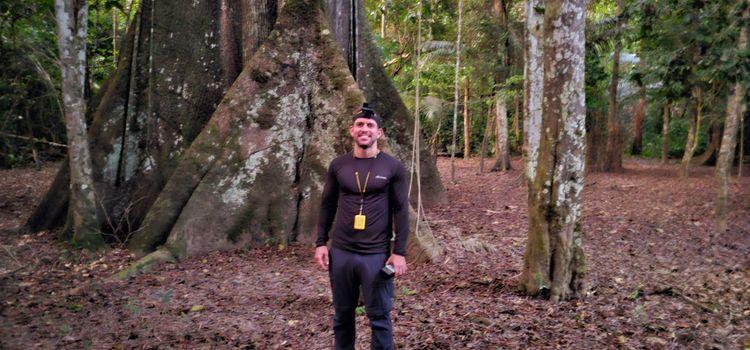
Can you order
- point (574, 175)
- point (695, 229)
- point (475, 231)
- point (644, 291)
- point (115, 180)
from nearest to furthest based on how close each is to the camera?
point (574, 175)
point (644, 291)
point (115, 180)
point (475, 231)
point (695, 229)

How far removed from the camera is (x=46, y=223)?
7.91m

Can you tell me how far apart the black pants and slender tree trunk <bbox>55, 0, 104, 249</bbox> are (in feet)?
15.5

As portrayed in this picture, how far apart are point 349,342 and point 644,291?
3.48m

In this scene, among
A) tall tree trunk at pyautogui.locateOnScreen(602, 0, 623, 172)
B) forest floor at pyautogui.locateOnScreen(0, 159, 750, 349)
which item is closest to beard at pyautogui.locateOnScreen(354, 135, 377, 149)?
forest floor at pyautogui.locateOnScreen(0, 159, 750, 349)

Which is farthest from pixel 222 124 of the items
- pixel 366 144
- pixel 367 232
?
pixel 367 232

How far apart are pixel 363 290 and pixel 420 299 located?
5.84 ft

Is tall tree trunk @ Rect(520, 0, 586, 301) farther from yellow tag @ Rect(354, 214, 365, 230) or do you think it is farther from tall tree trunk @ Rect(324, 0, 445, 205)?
tall tree trunk @ Rect(324, 0, 445, 205)

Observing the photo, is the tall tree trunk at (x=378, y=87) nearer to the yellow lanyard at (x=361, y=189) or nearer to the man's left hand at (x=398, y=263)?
the yellow lanyard at (x=361, y=189)

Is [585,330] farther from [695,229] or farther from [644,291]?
[695,229]

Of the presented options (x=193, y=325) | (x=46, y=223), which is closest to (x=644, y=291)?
(x=193, y=325)

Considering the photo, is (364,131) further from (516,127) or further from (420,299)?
(516,127)

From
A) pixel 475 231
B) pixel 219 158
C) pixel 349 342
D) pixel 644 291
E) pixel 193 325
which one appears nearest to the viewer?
pixel 349 342

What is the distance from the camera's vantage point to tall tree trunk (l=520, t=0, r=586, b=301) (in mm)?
4953

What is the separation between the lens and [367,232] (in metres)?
3.59
